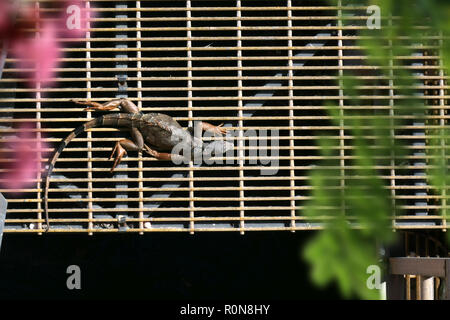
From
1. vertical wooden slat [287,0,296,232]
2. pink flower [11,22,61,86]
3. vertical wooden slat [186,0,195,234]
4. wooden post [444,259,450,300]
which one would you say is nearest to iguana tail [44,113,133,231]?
vertical wooden slat [186,0,195,234]

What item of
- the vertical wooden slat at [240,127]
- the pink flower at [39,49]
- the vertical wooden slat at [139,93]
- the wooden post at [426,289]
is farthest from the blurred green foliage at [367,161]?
the wooden post at [426,289]

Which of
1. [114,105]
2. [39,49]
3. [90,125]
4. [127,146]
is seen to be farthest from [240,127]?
[39,49]

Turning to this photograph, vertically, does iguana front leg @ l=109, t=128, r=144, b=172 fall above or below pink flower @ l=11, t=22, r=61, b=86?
above

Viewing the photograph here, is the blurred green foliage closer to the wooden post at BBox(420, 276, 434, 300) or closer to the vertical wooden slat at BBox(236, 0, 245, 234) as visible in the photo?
the vertical wooden slat at BBox(236, 0, 245, 234)

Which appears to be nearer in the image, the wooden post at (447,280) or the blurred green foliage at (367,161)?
the blurred green foliage at (367,161)

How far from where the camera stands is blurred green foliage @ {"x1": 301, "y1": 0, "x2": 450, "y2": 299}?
1119mm

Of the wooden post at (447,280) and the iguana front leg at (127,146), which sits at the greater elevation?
the iguana front leg at (127,146)

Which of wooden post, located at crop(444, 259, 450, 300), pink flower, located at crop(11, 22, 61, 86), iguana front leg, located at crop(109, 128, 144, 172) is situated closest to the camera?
pink flower, located at crop(11, 22, 61, 86)

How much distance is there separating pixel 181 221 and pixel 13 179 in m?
6.34

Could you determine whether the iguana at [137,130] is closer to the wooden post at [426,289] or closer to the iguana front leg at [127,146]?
the iguana front leg at [127,146]

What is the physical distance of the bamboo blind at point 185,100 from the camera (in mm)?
7785

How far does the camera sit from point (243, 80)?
799 centimetres

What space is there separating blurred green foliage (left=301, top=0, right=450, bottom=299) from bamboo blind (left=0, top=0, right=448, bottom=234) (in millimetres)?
6428

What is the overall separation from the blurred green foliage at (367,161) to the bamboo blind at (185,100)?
6428mm
